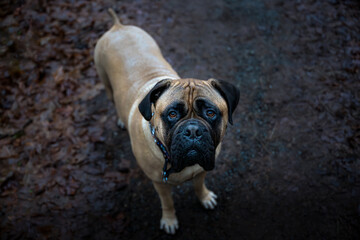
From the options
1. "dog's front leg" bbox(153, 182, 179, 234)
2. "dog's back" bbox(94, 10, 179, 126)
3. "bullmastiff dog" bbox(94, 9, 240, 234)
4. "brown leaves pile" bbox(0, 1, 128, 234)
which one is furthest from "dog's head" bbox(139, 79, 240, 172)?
"brown leaves pile" bbox(0, 1, 128, 234)

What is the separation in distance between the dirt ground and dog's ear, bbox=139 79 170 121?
5.96 feet

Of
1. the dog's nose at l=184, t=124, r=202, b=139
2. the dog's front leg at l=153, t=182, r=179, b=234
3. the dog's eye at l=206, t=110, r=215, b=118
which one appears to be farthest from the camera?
the dog's front leg at l=153, t=182, r=179, b=234

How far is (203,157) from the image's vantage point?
2271 mm

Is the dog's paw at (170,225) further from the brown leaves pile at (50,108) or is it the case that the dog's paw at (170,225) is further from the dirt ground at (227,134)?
the brown leaves pile at (50,108)

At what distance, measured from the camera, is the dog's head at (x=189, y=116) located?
2.19m

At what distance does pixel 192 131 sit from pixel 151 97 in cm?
57

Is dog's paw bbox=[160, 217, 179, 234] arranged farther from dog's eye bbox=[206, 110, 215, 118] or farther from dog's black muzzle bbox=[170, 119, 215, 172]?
dog's eye bbox=[206, 110, 215, 118]

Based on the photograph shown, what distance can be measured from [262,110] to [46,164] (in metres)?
3.64

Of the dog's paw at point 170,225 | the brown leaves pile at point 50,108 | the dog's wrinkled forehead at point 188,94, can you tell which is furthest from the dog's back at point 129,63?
the dog's paw at point 170,225

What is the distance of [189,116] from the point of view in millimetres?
2344

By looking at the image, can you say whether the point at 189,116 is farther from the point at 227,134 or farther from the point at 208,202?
the point at 227,134

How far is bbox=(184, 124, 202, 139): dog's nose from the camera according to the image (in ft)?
7.05

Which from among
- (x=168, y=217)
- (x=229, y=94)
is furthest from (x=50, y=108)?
(x=229, y=94)

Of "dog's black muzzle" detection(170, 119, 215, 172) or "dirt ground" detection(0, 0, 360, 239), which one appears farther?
"dirt ground" detection(0, 0, 360, 239)
